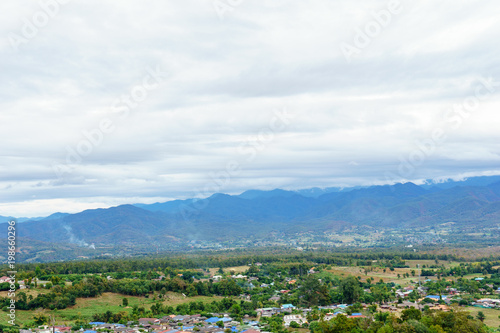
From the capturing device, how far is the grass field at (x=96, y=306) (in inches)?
1393

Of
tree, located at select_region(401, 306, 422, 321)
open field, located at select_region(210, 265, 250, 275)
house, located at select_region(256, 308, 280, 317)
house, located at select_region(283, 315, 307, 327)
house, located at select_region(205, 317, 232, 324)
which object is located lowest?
open field, located at select_region(210, 265, 250, 275)

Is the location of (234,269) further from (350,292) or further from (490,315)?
(490,315)

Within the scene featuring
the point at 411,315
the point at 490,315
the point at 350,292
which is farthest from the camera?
the point at 350,292

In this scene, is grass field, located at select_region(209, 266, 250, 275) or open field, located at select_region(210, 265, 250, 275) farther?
open field, located at select_region(210, 265, 250, 275)

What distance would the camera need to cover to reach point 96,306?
4069cm

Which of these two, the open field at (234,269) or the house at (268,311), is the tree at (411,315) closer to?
the house at (268,311)

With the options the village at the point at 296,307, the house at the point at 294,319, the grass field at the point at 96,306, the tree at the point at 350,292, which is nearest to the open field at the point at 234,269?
the village at the point at 296,307

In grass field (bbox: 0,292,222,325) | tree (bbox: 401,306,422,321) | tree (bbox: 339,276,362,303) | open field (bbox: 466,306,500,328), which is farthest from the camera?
tree (bbox: 339,276,362,303)

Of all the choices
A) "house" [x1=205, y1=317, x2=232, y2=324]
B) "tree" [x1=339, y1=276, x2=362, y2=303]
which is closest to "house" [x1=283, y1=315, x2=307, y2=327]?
"house" [x1=205, y1=317, x2=232, y2=324]

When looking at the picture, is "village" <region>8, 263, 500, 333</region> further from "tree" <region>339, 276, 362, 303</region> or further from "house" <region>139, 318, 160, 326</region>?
"tree" <region>339, 276, 362, 303</region>

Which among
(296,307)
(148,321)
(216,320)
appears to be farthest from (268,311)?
(148,321)

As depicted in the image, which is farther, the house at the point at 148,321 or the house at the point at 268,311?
the house at the point at 268,311

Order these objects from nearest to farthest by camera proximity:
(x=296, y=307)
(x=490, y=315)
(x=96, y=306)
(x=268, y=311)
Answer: (x=490, y=315)
(x=268, y=311)
(x=296, y=307)
(x=96, y=306)

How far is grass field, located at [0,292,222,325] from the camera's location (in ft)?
116
